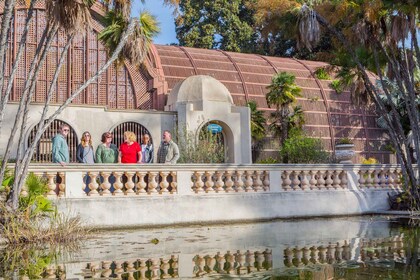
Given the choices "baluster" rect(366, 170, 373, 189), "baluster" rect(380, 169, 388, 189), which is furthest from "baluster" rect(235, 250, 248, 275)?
"baluster" rect(380, 169, 388, 189)

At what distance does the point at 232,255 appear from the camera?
29.7 ft

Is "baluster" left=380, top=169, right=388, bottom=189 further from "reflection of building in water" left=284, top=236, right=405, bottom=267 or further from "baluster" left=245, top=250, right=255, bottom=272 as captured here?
"baluster" left=245, top=250, right=255, bottom=272

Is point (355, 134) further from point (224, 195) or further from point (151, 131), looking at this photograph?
point (224, 195)

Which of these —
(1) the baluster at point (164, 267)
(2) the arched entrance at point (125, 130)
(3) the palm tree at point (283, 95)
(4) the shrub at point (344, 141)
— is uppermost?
(3) the palm tree at point (283, 95)

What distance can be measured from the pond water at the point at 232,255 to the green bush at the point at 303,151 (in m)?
14.5

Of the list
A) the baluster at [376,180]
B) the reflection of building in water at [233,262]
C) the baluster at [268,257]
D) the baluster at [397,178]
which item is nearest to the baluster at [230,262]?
the reflection of building in water at [233,262]

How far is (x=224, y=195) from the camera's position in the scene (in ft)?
49.9

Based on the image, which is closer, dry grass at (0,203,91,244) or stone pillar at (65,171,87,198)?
dry grass at (0,203,91,244)

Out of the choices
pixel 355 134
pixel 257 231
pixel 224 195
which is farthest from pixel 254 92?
pixel 257 231

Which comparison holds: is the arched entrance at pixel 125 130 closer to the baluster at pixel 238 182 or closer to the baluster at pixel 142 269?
the baluster at pixel 238 182

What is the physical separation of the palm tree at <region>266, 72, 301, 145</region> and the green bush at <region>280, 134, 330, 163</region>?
212 centimetres

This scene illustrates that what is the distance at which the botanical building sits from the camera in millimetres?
23297

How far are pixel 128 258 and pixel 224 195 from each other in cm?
655

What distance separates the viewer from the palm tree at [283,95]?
3048cm
